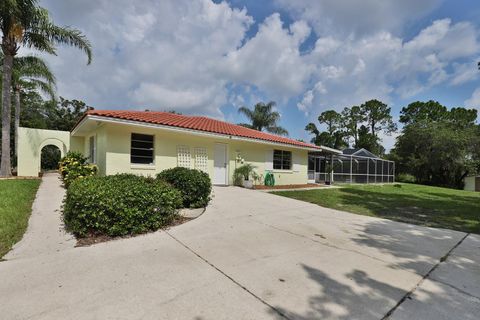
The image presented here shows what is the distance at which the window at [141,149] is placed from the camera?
10508mm

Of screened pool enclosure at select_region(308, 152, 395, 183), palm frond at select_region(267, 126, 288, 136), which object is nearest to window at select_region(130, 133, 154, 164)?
screened pool enclosure at select_region(308, 152, 395, 183)

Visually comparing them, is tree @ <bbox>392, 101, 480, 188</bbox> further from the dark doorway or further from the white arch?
the dark doorway

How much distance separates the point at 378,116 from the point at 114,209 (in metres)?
50.5

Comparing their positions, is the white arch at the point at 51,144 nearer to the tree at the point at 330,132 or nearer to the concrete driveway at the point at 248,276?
the concrete driveway at the point at 248,276

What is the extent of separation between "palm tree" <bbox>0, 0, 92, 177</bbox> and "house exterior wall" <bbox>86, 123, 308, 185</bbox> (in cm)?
476

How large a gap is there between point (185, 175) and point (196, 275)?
176 inches

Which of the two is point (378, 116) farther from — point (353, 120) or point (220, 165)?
point (220, 165)

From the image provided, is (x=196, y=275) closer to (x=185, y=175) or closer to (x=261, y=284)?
(x=261, y=284)

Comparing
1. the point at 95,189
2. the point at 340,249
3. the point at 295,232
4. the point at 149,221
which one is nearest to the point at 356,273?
the point at 340,249

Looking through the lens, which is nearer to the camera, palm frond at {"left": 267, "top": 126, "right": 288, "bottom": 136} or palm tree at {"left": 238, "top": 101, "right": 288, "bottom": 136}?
palm tree at {"left": 238, "top": 101, "right": 288, "bottom": 136}

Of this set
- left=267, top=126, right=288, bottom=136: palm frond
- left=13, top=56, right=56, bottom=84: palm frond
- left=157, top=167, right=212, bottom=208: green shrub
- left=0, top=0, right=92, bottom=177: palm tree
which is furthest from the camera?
left=267, top=126, right=288, bottom=136: palm frond

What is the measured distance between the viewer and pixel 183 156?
11688 mm

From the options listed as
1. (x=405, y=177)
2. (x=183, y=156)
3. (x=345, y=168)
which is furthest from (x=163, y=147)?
(x=405, y=177)

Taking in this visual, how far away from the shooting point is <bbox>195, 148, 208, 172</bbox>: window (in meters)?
12.1
